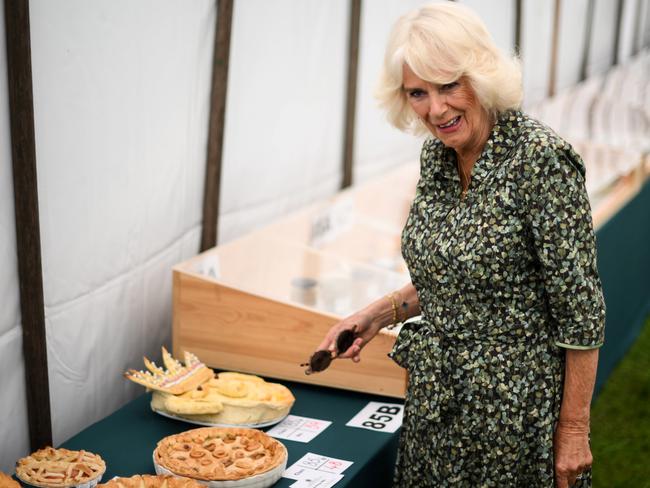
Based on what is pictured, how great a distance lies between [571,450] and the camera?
1809 mm

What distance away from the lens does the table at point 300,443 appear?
2.13 m

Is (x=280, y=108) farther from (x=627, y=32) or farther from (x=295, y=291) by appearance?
(x=627, y=32)

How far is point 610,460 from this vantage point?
3.71 metres

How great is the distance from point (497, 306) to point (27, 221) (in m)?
1.11

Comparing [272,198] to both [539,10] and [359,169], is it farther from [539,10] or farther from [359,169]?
[539,10]

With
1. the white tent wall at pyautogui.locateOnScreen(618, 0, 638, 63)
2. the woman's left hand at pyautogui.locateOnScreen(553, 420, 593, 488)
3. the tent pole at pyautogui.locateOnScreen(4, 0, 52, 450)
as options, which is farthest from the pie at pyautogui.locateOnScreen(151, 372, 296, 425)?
the white tent wall at pyautogui.locateOnScreen(618, 0, 638, 63)

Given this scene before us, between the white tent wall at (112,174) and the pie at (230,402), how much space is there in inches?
11.9

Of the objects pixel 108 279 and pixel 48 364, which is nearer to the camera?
pixel 48 364

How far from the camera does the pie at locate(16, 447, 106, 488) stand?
1.93m

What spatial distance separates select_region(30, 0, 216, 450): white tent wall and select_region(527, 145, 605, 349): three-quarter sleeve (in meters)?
1.23

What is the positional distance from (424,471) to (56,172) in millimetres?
1155

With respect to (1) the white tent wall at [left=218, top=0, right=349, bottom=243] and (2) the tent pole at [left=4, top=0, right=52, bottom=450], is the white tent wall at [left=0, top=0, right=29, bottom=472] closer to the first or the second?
(2) the tent pole at [left=4, top=0, right=52, bottom=450]

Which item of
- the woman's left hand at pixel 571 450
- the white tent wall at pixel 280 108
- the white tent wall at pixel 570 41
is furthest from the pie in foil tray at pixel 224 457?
the white tent wall at pixel 570 41

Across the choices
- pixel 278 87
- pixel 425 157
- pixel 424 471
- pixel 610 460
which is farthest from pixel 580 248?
pixel 610 460
